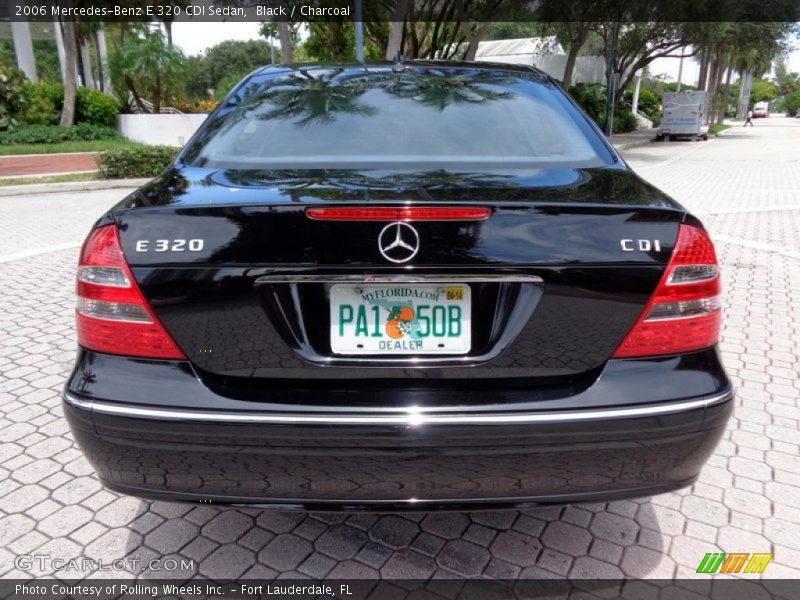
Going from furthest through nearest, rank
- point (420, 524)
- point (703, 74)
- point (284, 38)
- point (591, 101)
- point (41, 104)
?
point (703, 74), point (591, 101), point (41, 104), point (284, 38), point (420, 524)

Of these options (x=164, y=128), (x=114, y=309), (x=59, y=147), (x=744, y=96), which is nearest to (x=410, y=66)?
(x=114, y=309)

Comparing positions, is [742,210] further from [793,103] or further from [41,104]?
[793,103]

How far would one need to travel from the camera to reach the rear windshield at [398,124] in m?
2.22

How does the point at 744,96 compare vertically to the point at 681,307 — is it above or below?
above

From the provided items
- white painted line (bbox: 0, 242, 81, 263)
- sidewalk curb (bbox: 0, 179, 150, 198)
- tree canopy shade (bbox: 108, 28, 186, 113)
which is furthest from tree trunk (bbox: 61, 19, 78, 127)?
white painted line (bbox: 0, 242, 81, 263)

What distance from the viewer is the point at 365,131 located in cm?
239

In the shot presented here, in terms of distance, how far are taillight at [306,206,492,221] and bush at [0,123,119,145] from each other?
2144 cm

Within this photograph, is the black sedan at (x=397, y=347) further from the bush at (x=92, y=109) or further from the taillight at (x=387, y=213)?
the bush at (x=92, y=109)

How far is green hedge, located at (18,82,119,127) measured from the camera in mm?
21625

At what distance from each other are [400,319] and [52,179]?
524 inches

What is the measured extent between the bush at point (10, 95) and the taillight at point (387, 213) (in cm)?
2279

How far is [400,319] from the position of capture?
1.70 metres

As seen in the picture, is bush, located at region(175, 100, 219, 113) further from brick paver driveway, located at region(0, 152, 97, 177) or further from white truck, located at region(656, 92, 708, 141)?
white truck, located at region(656, 92, 708, 141)

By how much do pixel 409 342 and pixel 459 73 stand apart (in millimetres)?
1648
